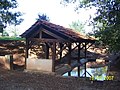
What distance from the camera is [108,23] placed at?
11.6 m

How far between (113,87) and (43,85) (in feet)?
12.3

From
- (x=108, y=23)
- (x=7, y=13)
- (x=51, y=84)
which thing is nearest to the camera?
(x=108, y=23)

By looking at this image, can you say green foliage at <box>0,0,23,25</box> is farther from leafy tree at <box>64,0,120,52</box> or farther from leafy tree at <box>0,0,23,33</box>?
leafy tree at <box>64,0,120,52</box>

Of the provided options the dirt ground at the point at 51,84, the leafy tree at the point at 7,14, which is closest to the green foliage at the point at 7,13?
the leafy tree at the point at 7,14

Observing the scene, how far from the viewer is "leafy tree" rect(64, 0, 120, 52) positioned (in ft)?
34.6

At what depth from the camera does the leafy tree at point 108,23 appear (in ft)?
34.6

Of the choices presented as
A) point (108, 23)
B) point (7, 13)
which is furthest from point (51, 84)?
point (7, 13)

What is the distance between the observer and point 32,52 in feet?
94.6

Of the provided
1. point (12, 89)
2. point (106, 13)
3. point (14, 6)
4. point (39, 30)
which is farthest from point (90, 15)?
point (14, 6)

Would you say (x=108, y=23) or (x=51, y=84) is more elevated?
(x=108, y=23)

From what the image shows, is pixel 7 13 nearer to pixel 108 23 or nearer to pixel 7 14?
pixel 7 14

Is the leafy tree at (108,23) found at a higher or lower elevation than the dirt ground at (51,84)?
higher

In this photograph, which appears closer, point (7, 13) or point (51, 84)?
point (51, 84)

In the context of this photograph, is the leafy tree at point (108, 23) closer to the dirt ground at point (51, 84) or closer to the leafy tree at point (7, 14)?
the dirt ground at point (51, 84)
